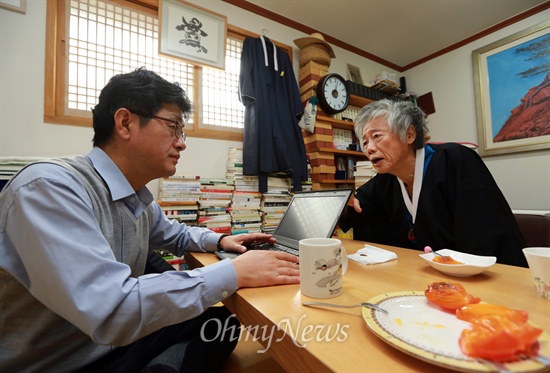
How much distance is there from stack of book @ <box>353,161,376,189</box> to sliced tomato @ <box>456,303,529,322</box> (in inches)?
84.0

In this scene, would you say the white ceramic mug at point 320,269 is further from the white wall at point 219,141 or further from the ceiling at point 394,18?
the ceiling at point 394,18

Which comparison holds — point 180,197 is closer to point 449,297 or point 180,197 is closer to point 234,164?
point 234,164

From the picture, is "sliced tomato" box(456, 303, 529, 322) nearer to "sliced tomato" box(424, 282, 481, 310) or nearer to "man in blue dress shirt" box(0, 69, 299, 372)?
"sliced tomato" box(424, 282, 481, 310)

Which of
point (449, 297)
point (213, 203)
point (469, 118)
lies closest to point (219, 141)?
point (213, 203)

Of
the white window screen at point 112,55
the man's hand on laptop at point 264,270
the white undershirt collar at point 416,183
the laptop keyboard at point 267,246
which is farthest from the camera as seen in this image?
the white window screen at point 112,55

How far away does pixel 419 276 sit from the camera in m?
0.69

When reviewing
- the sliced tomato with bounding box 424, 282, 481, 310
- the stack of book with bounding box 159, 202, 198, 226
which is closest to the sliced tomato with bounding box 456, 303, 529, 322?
the sliced tomato with bounding box 424, 282, 481, 310

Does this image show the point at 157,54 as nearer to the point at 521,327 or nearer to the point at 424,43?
the point at 521,327

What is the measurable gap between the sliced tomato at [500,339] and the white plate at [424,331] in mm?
11

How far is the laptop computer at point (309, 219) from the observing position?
905mm

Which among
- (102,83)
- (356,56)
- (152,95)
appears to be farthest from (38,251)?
(356,56)

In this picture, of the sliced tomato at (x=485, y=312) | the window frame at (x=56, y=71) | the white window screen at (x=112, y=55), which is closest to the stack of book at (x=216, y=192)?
the white window screen at (x=112, y=55)

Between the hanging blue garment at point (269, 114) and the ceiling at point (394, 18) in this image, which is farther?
the ceiling at point (394, 18)

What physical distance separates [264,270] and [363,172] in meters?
2.11
